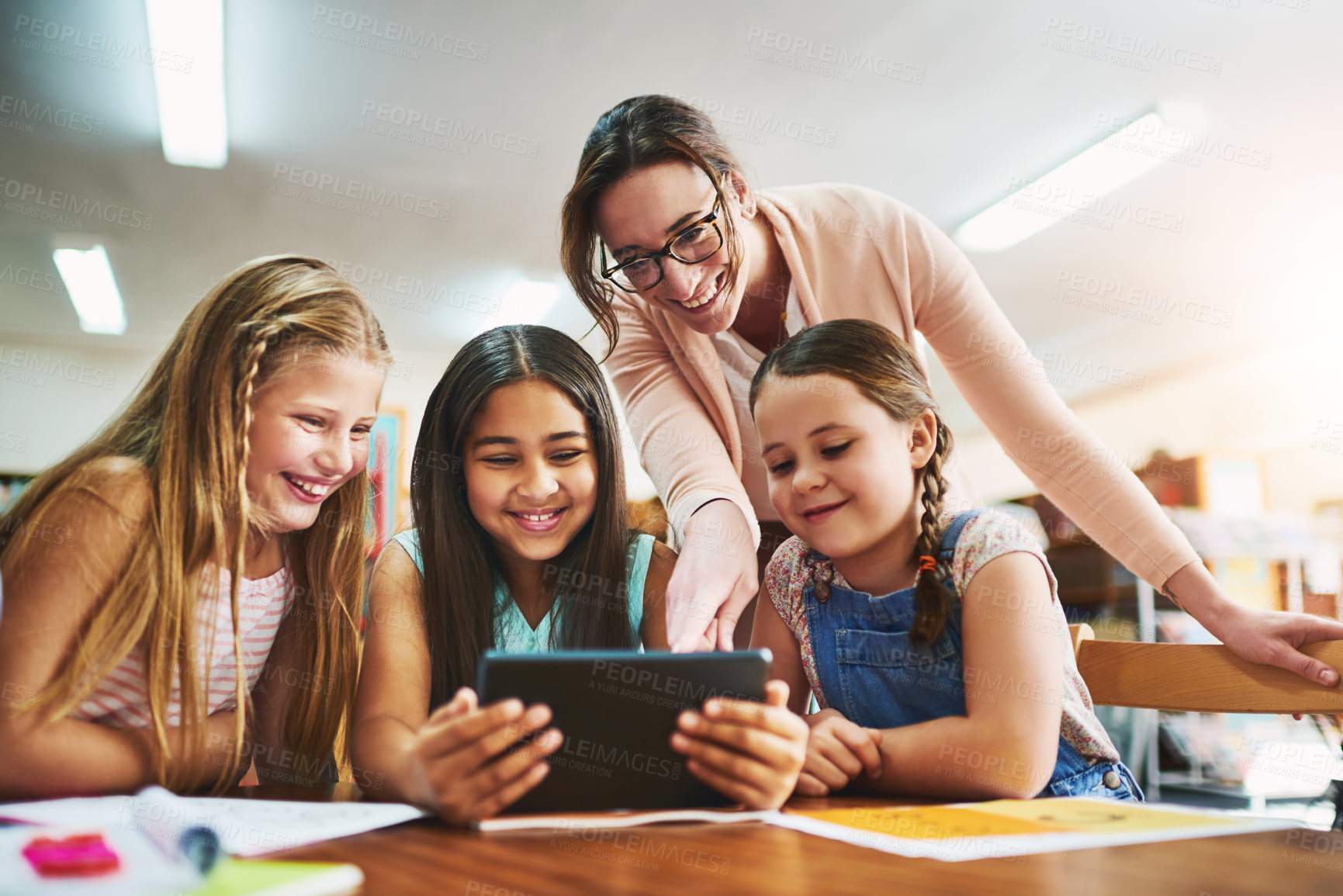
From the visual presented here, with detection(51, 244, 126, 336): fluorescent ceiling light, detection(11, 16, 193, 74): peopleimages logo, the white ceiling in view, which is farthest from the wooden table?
detection(51, 244, 126, 336): fluorescent ceiling light

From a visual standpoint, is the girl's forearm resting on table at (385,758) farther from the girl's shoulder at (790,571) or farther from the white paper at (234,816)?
the girl's shoulder at (790,571)

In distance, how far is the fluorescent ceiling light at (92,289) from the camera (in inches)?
185

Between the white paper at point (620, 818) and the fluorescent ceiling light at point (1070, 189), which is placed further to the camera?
the fluorescent ceiling light at point (1070, 189)

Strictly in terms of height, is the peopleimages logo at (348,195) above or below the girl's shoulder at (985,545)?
above

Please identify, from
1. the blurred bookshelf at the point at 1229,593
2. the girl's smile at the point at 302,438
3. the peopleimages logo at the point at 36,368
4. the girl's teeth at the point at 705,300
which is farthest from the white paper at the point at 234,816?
the peopleimages logo at the point at 36,368

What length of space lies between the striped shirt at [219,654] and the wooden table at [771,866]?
0.48 meters

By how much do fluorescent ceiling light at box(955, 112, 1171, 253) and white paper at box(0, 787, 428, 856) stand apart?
12.5ft

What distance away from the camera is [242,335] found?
111 cm

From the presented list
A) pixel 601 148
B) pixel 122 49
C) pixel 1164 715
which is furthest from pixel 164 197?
pixel 1164 715

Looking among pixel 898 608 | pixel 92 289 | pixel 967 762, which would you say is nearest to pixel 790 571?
pixel 898 608

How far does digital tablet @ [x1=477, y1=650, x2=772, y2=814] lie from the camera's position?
730mm

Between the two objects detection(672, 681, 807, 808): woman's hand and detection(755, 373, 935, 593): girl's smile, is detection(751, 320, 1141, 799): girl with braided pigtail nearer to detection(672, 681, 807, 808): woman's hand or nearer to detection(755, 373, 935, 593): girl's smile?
detection(755, 373, 935, 593): girl's smile

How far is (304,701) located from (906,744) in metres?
0.75

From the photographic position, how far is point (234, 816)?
725 millimetres
